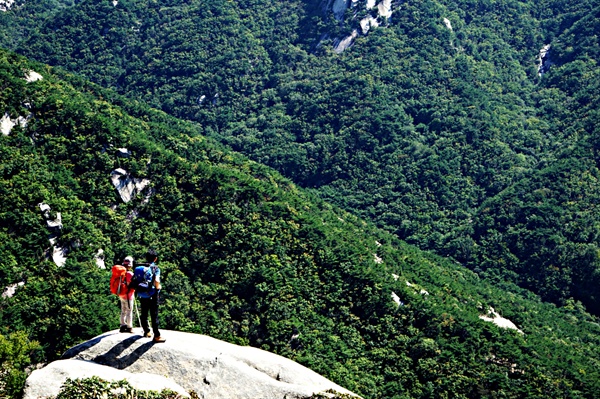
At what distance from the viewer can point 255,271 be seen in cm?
9038

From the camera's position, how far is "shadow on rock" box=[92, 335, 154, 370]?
88.7 ft

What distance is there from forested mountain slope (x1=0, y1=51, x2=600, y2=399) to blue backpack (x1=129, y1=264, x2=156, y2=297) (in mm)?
41018

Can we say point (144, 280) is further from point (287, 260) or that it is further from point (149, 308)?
point (287, 260)

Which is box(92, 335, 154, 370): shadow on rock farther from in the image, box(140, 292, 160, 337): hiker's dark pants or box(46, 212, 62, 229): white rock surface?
box(46, 212, 62, 229): white rock surface

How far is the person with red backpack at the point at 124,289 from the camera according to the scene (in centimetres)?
2842

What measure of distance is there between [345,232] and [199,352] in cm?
8532

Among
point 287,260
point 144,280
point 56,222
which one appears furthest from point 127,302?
point 287,260

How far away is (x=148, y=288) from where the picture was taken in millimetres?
27766

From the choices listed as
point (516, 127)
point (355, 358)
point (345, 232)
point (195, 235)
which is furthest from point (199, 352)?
point (516, 127)

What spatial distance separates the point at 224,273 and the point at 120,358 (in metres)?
63.2

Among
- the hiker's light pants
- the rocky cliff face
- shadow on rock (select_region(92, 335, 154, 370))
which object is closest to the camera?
the rocky cliff face

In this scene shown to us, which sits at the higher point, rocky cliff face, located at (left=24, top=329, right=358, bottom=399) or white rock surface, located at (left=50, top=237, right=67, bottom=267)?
white rock surface, located at (left=50, top=237, right=67, bottom=267)

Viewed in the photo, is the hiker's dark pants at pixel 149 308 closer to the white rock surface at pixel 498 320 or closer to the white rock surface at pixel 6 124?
the white rock surface at pixel 6 124

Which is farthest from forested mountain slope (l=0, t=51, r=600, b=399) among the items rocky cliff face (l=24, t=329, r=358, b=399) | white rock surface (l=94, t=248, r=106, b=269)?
rocky cliff face (l=24, t=329, r=358, b=399)
